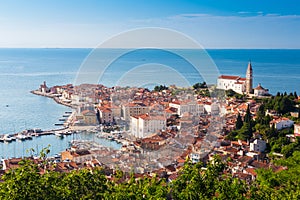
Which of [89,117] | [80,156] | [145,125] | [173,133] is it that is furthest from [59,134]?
[145,125]

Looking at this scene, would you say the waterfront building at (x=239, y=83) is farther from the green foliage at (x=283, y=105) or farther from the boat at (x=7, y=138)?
the boat at (x=7, y=138)

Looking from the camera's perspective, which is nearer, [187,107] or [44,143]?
[187,107]

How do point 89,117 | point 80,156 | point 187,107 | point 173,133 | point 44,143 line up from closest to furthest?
1. point 173,133
2. point 187,107
3. point 80,156
4. point 89,117
5. point 44,143

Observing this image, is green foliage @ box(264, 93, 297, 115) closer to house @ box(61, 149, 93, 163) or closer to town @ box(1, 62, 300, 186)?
town @ box(1, 62, 300, 186)

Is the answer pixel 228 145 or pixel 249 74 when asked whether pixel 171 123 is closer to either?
pixel 228 145

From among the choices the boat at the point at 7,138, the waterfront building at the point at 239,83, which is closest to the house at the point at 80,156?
the boat at the point at 7,138

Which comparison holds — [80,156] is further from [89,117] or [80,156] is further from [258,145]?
[258,145]

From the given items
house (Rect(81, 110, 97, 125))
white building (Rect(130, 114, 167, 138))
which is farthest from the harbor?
white building (Rect(130, 114, 167, 138))
